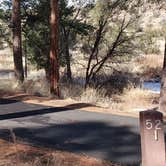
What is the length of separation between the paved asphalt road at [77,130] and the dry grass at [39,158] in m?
0.30

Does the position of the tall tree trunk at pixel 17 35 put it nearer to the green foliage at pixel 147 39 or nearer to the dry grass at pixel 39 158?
the green foliage at pixel 147 39

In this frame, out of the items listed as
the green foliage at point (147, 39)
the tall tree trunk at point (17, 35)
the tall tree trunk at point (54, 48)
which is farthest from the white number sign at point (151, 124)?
the green foliage at point (147, 39)

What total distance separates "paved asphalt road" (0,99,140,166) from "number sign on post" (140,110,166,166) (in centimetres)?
233

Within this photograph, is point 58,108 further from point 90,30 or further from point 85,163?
point 90,30

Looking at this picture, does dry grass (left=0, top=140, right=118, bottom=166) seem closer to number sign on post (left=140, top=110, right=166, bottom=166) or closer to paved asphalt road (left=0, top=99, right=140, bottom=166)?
paved asphalt road (left=0, top=99, right=140, bottom=166)

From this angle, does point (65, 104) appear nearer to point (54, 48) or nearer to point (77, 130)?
point (77, 130)

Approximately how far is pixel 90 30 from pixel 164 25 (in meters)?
4.00

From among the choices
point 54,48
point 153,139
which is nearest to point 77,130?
point 153,139

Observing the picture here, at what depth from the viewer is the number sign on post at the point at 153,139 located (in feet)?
17.3

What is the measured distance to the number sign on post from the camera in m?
5.26

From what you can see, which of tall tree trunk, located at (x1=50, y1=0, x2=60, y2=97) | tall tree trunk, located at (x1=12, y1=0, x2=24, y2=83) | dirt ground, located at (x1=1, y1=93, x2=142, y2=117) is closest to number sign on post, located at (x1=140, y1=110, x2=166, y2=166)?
dirt ground, located at (x1=1, y1=93, x2=142, y2=117)

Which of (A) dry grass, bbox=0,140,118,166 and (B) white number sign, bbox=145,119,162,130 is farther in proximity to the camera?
(A) dry grass, bbox=0,140,118,166

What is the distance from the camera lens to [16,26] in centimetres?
2234

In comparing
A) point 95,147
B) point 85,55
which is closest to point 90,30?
point 85,55
